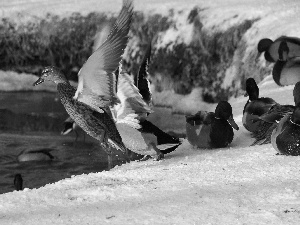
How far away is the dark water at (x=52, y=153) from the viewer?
6730 millimetres

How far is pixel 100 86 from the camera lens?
4.79 meters

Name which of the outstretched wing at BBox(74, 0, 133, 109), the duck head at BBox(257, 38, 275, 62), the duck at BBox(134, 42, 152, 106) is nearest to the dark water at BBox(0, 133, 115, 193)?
the duck at BBox(134, 42, 152, 106)

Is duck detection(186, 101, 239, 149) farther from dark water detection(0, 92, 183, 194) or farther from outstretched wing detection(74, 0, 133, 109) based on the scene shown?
dark water detection(0, 92, 183, 194)

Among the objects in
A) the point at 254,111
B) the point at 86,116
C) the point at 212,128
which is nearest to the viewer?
the point at 86,116

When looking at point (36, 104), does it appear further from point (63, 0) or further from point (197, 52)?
point (63, 0)

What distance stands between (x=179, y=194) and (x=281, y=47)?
4.76m

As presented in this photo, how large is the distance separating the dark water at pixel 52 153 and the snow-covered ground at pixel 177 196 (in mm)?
1971

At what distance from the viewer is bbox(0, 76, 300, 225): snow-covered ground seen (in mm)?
3363

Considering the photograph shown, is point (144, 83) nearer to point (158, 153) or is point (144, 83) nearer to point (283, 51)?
point (158, 153)

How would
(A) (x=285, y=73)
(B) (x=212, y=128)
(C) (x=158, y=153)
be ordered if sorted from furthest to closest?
(A) (x=285, y=73) < (B) (x=212, y=128) < (C) (x=158, y=153)

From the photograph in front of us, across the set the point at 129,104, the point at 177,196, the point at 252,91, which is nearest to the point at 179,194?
the point at 177,196

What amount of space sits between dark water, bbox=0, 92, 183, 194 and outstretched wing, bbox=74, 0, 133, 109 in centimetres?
176

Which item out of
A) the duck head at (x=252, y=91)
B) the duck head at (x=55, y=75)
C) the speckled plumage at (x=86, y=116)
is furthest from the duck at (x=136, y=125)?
the duck head at (x=252, y=91)

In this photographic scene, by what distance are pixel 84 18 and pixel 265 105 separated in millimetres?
5948
